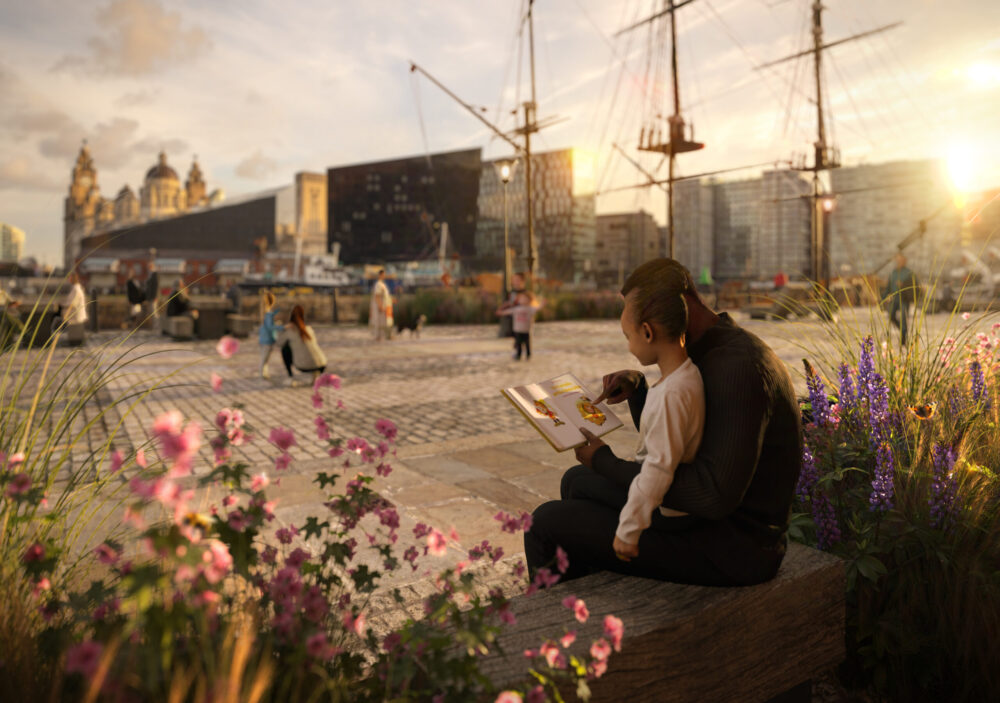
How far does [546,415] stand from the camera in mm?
2041

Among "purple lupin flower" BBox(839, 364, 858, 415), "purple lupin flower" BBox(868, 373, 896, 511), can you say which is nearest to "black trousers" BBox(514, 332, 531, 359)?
"purple lupin flower" BBox(839, 364, 858, 415)

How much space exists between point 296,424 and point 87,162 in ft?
474

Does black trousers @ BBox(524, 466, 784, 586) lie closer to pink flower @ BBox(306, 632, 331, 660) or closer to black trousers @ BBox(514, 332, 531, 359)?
pink flower @ BBox(306, 632, 331, 660)

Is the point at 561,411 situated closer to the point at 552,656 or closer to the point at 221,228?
the point at 552,656

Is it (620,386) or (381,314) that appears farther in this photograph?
(381,314)

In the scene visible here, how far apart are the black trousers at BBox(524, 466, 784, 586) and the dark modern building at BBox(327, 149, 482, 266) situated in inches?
3631

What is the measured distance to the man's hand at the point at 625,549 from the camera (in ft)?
5.85

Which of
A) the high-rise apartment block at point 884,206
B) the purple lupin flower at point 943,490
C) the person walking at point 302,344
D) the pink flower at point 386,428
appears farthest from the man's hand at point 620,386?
the high-rise apartment block at point 884,206

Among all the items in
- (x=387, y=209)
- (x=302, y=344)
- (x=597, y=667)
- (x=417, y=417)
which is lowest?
(x=417, y=417)

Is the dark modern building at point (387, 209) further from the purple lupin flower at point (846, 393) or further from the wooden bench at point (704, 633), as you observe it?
the wooden bench at point (704, 633)

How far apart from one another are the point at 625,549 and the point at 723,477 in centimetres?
31

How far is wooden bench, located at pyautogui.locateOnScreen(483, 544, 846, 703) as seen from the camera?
5.15ft

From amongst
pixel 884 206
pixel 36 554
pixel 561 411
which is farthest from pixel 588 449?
pixel 884 206

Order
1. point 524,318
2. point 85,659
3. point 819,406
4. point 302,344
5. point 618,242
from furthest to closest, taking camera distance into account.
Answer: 1. point 618,242
2. point 524,318
3. point 302,344
4. point 819,406
5. point 85,659
